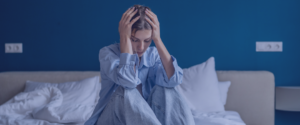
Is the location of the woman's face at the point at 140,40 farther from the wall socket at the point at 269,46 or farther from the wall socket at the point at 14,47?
the wall socket at the point at 14,47

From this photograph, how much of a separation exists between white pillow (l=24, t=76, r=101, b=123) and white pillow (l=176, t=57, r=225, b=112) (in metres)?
0.68

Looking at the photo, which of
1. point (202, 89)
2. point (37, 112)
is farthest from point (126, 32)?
point (202, 89)

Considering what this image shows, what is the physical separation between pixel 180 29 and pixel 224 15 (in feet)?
1.36

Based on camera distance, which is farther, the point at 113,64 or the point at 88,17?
the point at 88,17

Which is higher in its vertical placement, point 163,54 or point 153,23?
point 153,23

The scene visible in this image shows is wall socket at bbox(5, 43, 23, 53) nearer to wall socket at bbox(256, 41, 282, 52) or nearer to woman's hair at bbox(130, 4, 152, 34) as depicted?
woman's hair at bbox(130, 4, 152, 34)

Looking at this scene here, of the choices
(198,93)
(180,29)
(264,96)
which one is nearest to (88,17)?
(180,29)

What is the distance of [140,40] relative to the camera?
1146mm

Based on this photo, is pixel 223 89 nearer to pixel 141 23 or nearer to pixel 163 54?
pixel 163 54

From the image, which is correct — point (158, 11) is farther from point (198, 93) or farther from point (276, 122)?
point (276, 122)

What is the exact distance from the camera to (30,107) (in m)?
1.67

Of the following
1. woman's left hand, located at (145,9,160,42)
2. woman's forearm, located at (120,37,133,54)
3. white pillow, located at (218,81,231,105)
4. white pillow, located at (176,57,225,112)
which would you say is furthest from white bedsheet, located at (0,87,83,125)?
white pillow, located at (218,81,231,105)

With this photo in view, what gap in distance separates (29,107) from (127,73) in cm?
102

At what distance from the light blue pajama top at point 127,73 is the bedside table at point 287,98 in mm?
1270
